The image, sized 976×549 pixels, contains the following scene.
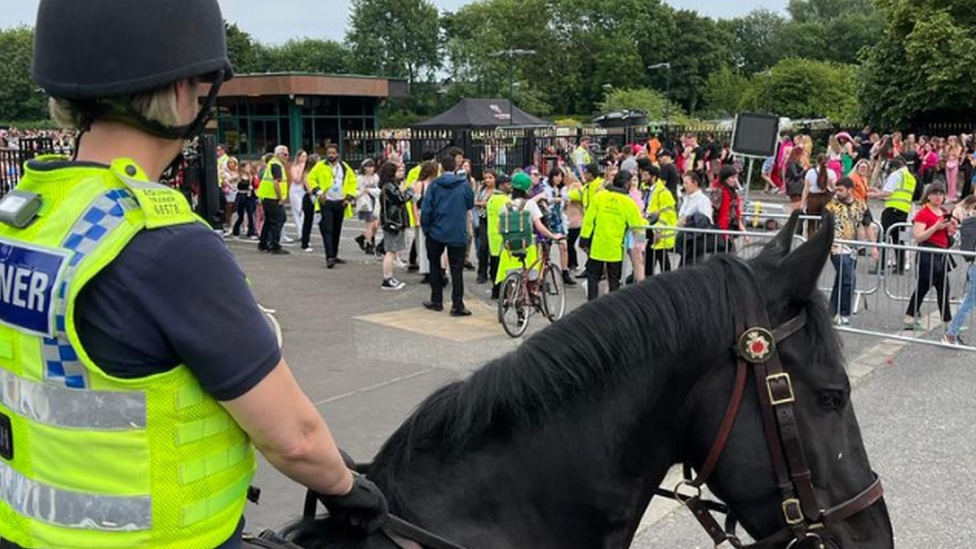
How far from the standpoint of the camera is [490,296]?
43.1ft

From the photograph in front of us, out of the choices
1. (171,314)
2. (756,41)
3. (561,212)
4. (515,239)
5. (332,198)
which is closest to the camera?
(171,314)

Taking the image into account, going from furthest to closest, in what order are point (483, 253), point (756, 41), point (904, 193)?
point (756, 41), point (904, 193), point (483, 253)

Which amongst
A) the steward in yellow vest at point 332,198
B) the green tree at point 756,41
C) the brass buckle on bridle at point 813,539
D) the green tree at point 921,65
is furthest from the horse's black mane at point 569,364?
the green tree at point 756,41

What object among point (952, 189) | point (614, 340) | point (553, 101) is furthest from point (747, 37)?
point (614, 340)

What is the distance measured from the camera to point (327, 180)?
15789mm

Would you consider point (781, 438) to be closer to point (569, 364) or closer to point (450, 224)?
point (569, 364)

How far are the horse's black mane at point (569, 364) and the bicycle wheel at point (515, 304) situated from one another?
341 inches

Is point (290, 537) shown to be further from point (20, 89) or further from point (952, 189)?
point (20, 89)

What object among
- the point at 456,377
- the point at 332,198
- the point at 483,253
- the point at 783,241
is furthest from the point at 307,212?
the point at 783,241

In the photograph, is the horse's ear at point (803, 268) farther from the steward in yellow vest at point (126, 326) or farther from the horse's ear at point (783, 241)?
the steward in yellow vest at point (126, 326)

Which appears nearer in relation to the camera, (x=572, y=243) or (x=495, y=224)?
(x=495, y=224)

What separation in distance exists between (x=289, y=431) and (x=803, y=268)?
4.12ft

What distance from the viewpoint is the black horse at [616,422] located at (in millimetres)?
2094

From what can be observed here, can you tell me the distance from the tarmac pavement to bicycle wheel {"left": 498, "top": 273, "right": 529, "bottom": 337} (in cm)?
23
